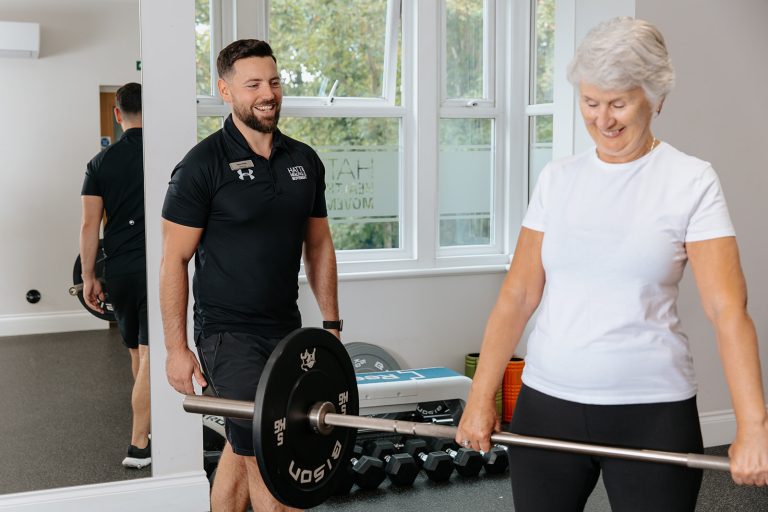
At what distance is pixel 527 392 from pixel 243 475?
112 cm

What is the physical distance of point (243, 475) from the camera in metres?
2.42

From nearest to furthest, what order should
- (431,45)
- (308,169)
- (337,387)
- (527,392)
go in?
(527,392) < (337,387) < (308,169) < (431,45)

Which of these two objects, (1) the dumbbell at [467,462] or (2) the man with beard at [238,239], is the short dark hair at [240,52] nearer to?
(2) the man with beard at [238,239]

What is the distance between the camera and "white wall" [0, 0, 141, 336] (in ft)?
9.07

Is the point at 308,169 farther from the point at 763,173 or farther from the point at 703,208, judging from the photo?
the point at 763,173

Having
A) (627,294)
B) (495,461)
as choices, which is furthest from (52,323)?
(627,294)

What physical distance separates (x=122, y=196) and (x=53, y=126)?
0.29 metres

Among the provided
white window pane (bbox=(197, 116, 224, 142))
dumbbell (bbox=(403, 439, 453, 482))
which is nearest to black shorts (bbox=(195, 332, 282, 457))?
→ dumbbell (bbox=(403, 439, 453, 482))

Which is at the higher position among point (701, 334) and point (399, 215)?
point (399, 215)

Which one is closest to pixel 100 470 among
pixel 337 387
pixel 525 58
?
pixel 337 387

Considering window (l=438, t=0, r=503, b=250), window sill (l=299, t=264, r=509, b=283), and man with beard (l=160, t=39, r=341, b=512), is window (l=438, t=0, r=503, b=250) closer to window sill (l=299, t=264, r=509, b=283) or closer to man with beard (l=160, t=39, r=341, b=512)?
window sill (l=299, t=264, r=509, b=283)

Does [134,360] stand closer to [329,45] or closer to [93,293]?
[93,293]

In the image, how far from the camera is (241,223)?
2.22m

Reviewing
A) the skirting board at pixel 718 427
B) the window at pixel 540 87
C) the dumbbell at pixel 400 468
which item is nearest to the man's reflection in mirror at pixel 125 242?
the dumbbell at pixel 400 468
